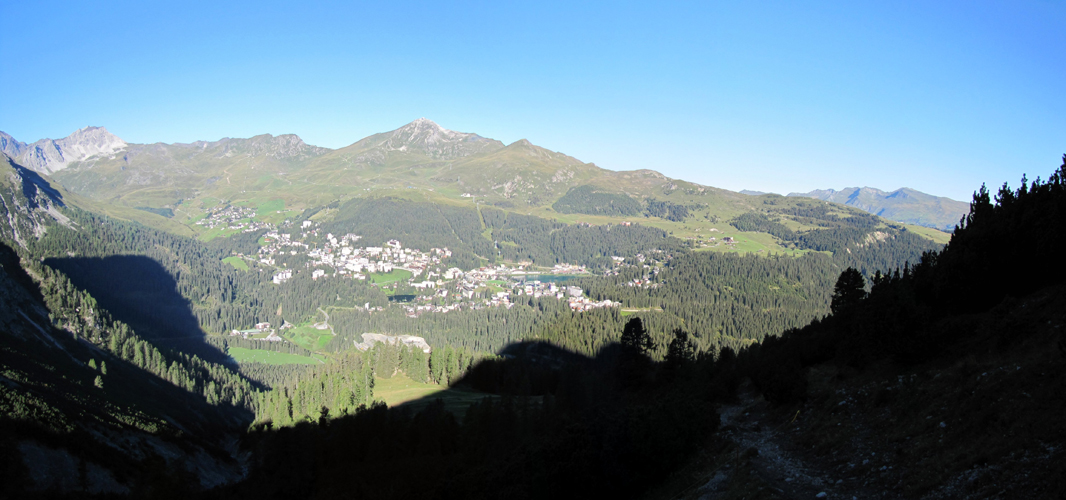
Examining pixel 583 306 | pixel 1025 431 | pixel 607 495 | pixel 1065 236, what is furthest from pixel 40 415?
pixel 583 306

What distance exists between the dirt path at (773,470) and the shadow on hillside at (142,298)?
149m

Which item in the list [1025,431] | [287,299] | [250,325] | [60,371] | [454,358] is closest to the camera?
[1025,431]

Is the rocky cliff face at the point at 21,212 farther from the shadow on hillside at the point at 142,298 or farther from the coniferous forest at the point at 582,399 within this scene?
the coniferous forest at the point at 582,399

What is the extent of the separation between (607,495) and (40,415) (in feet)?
161

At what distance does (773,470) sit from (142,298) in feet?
691

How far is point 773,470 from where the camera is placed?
21.8m

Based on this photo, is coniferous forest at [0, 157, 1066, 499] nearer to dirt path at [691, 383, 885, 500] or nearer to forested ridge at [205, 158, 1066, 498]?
forested ridge at [205, 158, 1066, 498]

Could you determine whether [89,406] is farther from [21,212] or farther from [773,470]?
[21,212]

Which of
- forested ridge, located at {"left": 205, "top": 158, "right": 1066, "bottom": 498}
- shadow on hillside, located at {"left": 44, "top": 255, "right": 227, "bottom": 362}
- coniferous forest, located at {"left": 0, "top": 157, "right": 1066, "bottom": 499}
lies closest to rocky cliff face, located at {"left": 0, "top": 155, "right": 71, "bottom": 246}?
shadow on hillside, located at {"left": 44, "top": 255, "right": 227, "bottom": 362}

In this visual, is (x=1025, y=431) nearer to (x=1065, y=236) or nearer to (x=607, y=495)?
(x=607, y=495)

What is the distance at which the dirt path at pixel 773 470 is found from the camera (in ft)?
59.7

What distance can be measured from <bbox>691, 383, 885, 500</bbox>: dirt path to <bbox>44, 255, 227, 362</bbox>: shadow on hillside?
489 ft

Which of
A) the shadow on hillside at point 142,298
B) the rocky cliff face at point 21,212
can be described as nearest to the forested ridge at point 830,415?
the shadow on hillside at point 142,298

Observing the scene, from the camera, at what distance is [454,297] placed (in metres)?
184
